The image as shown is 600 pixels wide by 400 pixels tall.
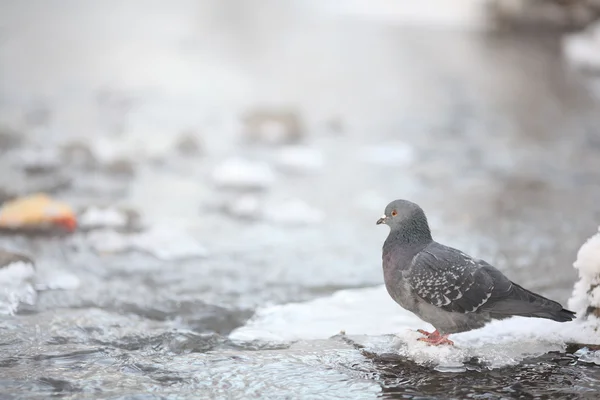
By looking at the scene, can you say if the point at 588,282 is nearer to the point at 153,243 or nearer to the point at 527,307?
the point at 527,307

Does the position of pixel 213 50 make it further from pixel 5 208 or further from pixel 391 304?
pixel 391 304

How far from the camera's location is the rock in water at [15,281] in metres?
4.19

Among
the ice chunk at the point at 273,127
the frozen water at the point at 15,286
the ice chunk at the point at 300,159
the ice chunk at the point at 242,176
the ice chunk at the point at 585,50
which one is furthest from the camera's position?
the ice chunk at the point at 585,50

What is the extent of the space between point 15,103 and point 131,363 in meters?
8.15

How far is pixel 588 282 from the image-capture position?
142 inches

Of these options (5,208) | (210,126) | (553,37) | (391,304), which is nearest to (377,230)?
(391,304)

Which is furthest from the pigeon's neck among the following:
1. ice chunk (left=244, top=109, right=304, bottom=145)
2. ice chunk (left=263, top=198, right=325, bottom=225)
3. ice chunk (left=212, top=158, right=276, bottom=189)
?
ice chunk (left=244, top=109, right=304, bottom=145)

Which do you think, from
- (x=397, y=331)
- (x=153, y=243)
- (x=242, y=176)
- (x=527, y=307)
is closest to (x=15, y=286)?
(x=153, y=243)

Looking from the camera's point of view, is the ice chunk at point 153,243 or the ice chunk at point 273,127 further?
the ice chunk at point 273,127

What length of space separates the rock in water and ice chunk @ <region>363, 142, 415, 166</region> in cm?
491

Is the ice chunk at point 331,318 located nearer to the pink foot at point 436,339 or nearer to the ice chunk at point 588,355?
A: the pink foot at point 436,339

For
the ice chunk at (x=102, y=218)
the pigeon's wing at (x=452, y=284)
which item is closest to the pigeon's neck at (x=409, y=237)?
the pigeon's wing at (x=452, y=284)

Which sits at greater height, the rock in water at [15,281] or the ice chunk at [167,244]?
the ice chunk at [167,244]

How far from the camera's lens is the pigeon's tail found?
10.9ft
